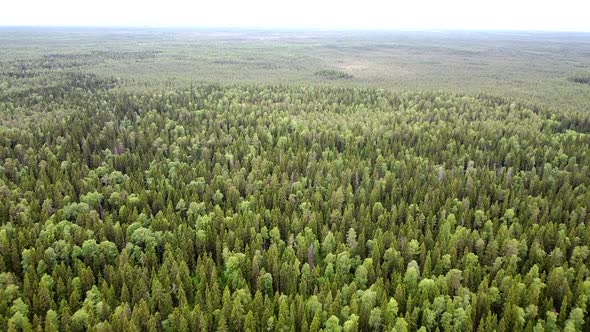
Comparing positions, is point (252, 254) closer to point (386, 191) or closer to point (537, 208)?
point (386, 191)

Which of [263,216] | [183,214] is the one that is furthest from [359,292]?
[183,214]

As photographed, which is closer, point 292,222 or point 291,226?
point 291,226

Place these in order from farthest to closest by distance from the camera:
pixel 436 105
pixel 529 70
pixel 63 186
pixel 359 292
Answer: pixel 529 70 → pixel 436 105 → pixel 63 186 → pixel 359 292

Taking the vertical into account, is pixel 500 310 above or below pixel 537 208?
below
